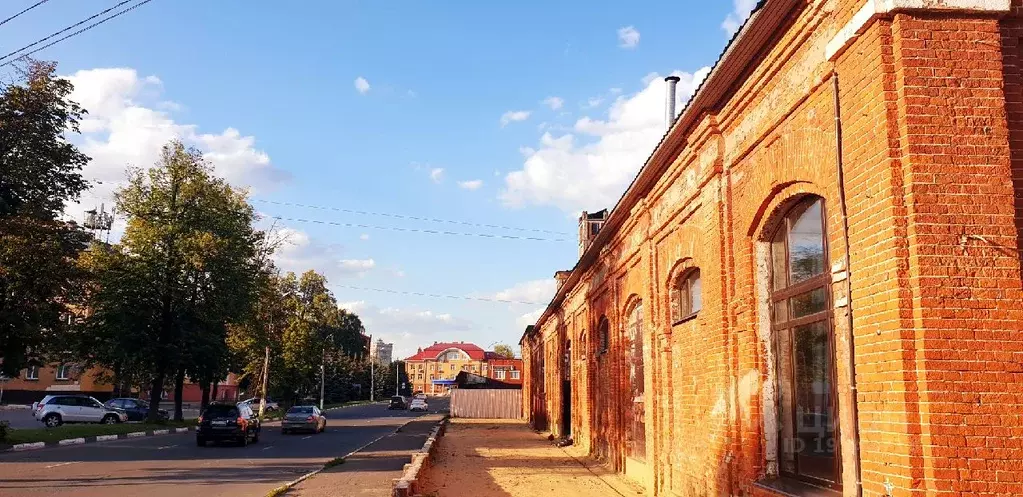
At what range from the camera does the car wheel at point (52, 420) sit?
36.0m

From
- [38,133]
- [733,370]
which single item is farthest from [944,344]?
[38,133]

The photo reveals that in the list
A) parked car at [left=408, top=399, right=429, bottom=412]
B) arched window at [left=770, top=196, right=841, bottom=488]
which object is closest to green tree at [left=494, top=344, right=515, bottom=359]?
Answer: parked car at [left=408, top=399, right=429, bottom=412]

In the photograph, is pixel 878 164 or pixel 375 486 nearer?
pixel 878 164

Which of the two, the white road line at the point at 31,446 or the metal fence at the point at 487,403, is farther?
the metal fence at the point at 487,403

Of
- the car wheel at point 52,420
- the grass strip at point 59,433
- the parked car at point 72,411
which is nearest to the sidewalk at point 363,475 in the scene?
the grass strip at point 59,433

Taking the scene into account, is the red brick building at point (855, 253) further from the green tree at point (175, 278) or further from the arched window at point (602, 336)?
the green tree at point (175, 278)

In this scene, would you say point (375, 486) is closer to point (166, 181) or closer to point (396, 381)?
point (166, 181)

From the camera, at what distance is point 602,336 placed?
801 inches

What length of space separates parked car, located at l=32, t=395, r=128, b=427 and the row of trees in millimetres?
1747

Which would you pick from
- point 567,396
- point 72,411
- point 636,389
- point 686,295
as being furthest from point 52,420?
point 686,295

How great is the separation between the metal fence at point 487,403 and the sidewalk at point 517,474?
90.7 ft

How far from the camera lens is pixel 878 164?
5.55 metres

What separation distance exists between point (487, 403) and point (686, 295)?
44.6 meters

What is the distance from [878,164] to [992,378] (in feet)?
5.41
